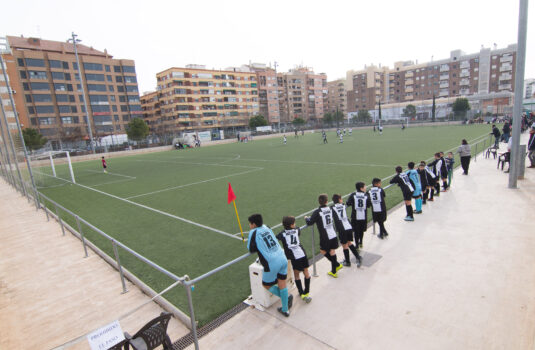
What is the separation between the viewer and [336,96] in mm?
137500

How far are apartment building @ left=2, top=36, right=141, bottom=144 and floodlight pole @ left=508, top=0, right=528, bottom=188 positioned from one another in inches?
2695

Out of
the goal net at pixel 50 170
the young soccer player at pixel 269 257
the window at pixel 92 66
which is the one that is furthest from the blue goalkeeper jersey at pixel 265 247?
the window at pixel 92 66

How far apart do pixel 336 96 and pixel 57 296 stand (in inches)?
5603

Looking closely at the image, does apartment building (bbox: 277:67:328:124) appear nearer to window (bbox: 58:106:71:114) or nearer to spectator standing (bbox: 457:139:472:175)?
window (bbox: 58:106:71:114)

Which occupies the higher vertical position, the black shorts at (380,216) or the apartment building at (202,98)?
the apartment building at (202,98)

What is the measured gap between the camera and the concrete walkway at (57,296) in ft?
16.2

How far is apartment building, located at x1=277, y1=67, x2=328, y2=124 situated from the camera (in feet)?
391

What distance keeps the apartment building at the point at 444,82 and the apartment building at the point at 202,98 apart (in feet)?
152

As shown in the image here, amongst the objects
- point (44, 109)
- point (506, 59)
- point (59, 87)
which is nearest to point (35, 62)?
point (59, 87)

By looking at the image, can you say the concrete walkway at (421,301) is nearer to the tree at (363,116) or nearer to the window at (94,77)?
the tree at (363,116)

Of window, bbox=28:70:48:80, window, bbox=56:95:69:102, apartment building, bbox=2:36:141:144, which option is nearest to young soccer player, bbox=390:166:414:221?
apartment building, bbox=2:36:141:144

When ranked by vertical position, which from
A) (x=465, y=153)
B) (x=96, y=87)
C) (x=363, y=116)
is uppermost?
(x=96, y=87)

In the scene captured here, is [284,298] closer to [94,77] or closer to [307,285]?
[307,285]

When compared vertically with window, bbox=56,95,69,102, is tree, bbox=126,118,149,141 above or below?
below
